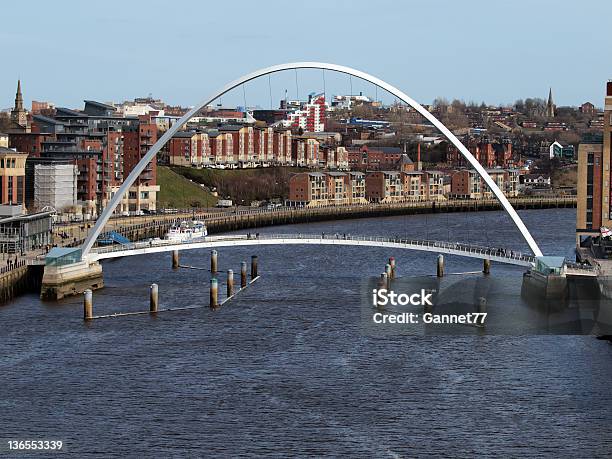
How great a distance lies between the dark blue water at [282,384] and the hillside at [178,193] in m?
48.5

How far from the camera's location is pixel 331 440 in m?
32.8

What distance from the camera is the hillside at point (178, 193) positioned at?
102125 mm

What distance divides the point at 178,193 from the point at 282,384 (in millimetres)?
68313

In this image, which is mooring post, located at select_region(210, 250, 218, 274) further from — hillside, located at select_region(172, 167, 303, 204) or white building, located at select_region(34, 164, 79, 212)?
hillside, located at select_region(172, 167, 303, 204)

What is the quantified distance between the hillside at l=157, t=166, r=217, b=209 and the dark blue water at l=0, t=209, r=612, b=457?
48462 mm

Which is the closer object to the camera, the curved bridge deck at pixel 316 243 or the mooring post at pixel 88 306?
the mooring post at pixel 88 306

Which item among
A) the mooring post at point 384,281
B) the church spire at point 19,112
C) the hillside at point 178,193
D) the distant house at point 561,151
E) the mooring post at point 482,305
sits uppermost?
the church spire at point 19,112

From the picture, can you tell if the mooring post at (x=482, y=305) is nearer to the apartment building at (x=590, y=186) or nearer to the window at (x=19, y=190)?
the apartment building at (x=590, y=186)

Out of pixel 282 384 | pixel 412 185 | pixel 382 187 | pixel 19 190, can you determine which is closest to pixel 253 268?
pixel 282 384

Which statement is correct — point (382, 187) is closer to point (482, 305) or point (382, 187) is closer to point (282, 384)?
point (482, 305)

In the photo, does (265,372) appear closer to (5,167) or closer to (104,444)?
(104,444)

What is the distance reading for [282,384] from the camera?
3781 centimetres

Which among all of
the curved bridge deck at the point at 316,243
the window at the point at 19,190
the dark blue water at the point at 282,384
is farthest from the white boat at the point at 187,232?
the window at the point at 19,190

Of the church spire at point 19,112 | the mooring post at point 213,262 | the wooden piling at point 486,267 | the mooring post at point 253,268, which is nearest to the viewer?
the mooring post at point 253,268
